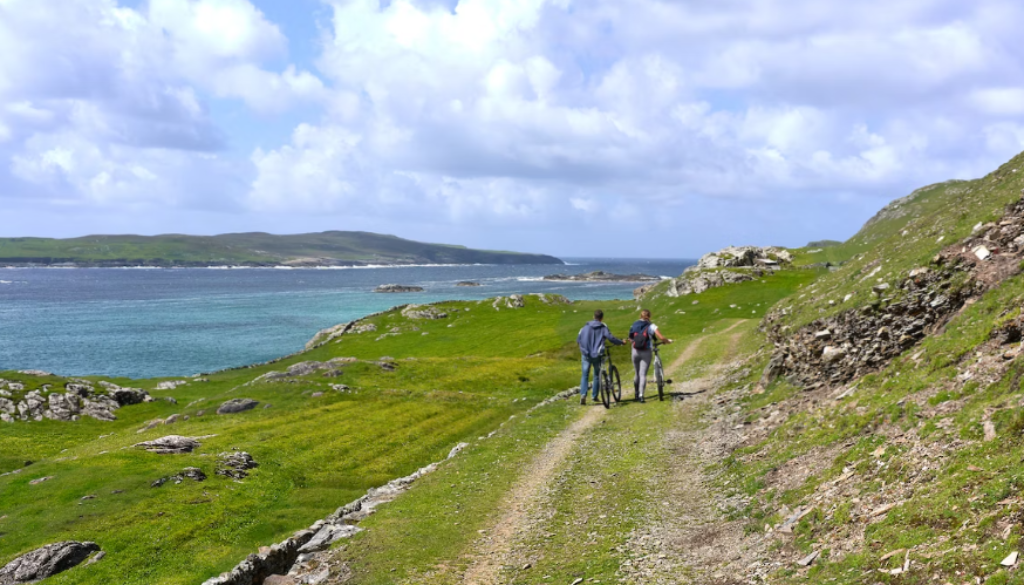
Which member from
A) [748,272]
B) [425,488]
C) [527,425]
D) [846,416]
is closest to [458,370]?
[527,425]

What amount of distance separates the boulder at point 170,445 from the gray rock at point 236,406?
28.4ft

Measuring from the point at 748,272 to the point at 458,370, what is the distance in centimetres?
6372

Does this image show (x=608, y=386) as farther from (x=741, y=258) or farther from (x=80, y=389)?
(x=741, y=258)

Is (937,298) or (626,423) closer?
(937,298)

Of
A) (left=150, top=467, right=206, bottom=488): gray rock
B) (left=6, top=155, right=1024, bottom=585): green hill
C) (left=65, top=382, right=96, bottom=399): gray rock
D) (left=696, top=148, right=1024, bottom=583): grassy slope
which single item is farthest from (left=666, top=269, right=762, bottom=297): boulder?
(left=150, top=467, right=206, bottom=488): gray rock

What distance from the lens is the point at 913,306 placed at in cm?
2145

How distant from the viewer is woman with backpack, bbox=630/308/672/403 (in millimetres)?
30295

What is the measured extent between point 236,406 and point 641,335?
96.5 feet

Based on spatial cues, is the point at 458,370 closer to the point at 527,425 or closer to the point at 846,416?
the point at 527,425

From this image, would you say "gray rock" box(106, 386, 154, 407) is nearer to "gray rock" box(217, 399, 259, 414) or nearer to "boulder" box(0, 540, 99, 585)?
"gray rock" box(217, 399, 259, 414)

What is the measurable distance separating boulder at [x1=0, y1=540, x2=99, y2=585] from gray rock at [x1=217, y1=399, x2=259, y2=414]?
2107 cm

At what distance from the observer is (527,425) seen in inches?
1205

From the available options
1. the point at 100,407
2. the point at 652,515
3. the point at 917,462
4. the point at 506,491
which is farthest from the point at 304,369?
the point at 917,462

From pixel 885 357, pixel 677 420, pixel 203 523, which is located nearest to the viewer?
pixel 885 357
